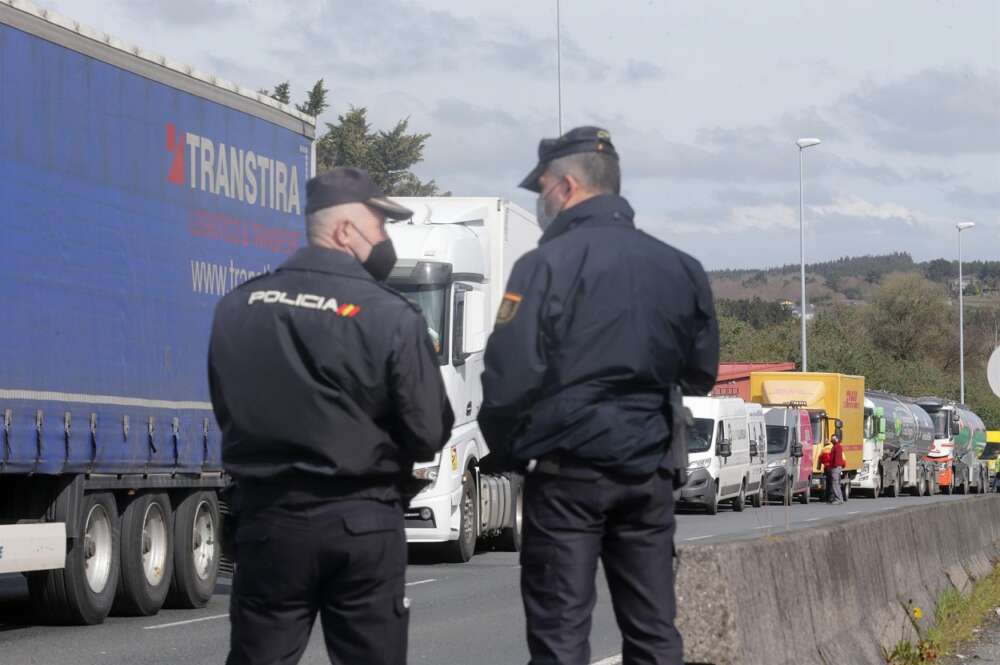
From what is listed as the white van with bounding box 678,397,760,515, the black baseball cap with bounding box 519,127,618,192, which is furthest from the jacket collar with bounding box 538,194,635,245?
the white van with bounding box 678,397,760,515

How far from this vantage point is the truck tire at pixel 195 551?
14055mm

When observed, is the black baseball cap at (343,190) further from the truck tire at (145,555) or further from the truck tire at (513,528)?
the truck tire at (513,528)

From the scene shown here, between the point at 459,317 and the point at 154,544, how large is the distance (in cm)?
570

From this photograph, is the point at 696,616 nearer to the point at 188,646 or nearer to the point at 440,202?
the point at 188,646

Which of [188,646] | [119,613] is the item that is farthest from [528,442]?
[119,613]

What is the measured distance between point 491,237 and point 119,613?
804 cm

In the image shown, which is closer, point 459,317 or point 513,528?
point 459,317

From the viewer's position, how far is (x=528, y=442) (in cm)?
520

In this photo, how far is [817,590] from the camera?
25.5ft

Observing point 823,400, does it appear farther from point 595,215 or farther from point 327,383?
point 327,383

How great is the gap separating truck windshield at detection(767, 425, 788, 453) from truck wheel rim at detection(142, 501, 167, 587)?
32.2 meters

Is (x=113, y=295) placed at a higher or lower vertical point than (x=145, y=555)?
higher

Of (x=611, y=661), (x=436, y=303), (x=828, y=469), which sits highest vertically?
(x=436, y=303)

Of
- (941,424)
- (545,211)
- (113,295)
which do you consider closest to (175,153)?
(113,295)
